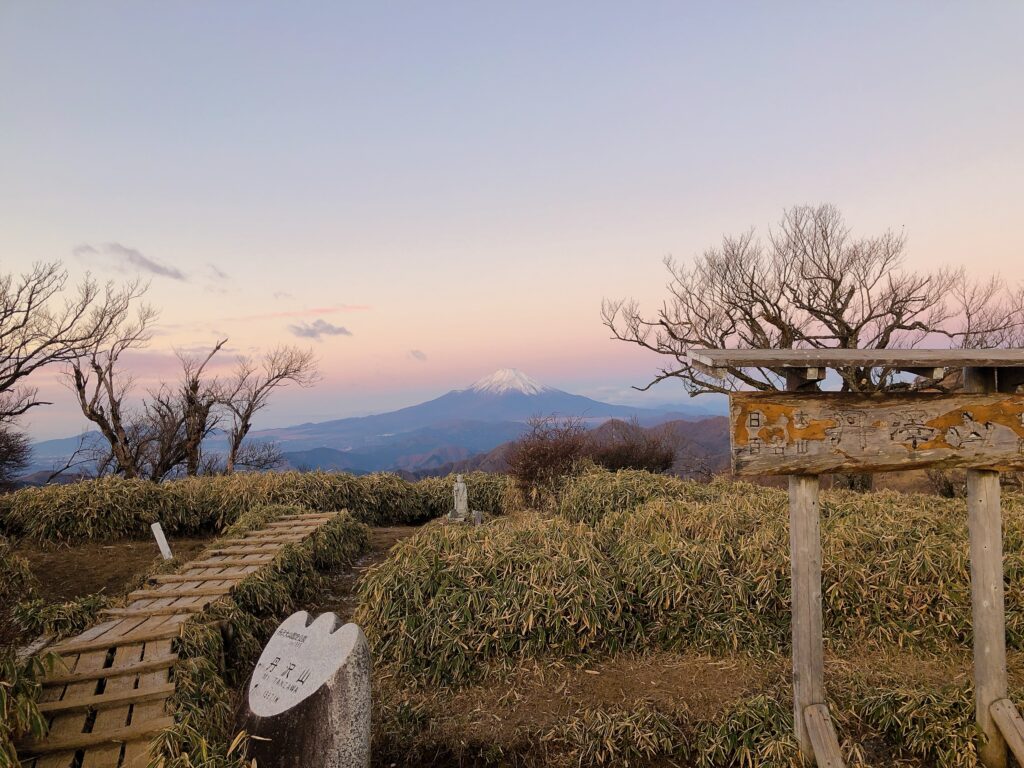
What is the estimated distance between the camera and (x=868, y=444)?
3.54m

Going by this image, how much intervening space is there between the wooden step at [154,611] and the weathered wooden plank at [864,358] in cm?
492

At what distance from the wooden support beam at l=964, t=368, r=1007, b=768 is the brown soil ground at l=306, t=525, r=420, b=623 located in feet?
16.8

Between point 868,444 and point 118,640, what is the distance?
222 inches

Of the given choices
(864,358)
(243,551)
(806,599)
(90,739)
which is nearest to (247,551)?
(243,551)

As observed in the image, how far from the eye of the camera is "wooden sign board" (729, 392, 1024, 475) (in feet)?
11.5

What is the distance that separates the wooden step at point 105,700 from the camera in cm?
385

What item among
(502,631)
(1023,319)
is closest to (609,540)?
(502,631)

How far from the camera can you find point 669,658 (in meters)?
5.17

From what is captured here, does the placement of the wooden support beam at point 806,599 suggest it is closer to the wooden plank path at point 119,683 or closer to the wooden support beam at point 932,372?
the wooden support beam at point 932,372

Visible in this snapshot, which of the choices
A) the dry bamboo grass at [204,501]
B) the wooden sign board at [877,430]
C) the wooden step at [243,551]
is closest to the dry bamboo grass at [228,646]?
the wooden step at [243,551]

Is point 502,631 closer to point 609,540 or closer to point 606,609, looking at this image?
point 606,609

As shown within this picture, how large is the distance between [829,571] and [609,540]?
2.24m

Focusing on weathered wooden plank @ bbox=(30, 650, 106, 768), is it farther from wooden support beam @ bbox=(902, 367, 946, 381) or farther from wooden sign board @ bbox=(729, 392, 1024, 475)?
wooden support beam @ bbox=(902, 367, 946, 381)

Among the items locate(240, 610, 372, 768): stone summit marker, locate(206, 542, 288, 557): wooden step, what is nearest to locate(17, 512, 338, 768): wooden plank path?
locate(240, 610, 372, 768): stone summit marker
